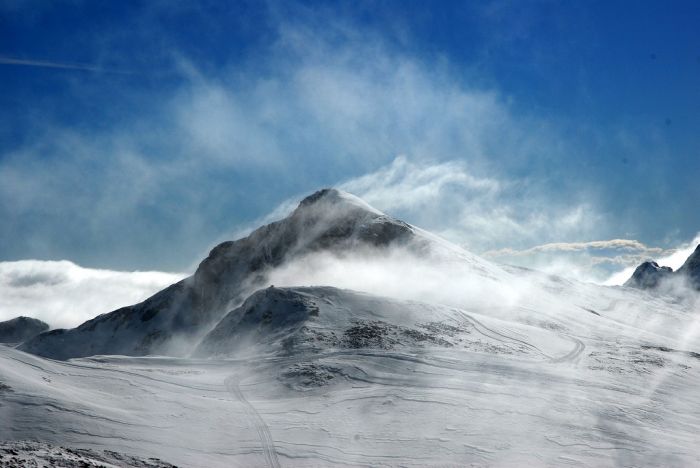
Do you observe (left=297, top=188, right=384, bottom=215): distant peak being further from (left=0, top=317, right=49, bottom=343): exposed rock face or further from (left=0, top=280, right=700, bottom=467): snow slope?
(left=0, top=317, right=49, bottom=343): exposed rock face

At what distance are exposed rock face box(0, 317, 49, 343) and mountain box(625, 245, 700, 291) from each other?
17215cm

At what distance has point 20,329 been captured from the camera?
179m

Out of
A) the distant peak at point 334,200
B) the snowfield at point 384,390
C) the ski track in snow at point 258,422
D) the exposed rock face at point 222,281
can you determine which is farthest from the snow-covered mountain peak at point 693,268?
the ski track in snow at point 258,422

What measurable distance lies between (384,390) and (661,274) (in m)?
150

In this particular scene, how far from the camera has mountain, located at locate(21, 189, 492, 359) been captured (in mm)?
87250

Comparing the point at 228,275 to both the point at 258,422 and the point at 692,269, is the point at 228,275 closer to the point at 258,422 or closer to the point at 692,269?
the point at 258,422

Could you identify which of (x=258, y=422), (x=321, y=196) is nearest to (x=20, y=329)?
(x=321, y=196)

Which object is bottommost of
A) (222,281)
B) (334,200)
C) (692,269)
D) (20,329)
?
(20,329)

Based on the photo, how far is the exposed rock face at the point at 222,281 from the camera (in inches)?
3467

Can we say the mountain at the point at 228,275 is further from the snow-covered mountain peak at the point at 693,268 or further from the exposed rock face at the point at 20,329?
the snow-covered mountain peak at the point at 693,268

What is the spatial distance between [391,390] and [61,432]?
54.5 feet

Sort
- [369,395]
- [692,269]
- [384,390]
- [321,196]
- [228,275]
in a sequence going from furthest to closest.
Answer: [692,269] → [321,196] → [228,275] → [384,390] → [369,395]

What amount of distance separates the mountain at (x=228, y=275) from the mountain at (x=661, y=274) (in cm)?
8848

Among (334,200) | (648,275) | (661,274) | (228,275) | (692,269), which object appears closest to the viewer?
(228,275)
